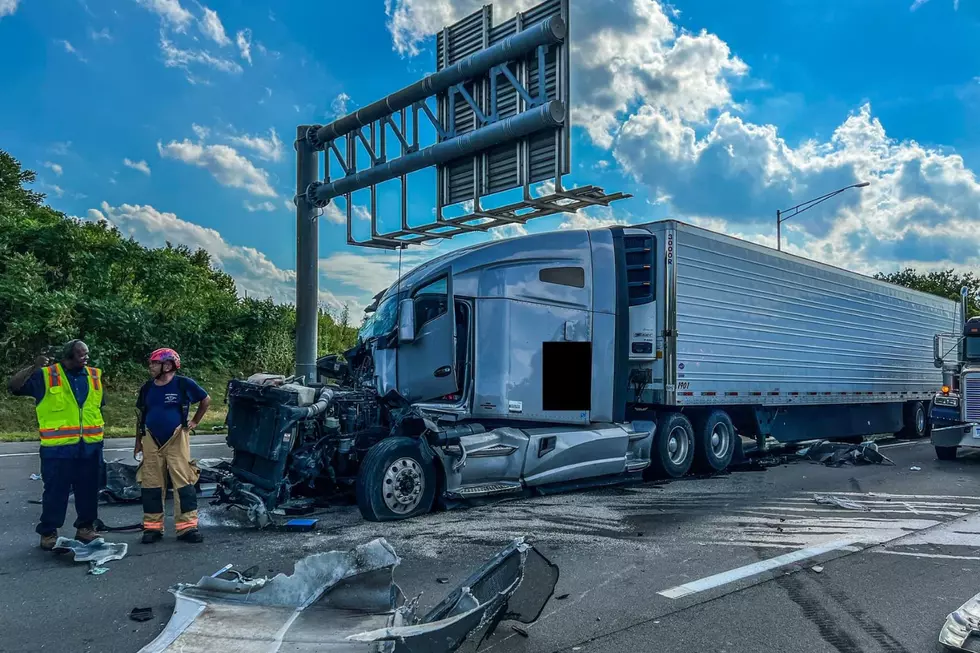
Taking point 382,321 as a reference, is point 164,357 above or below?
below

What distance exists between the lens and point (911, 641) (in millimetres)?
4051

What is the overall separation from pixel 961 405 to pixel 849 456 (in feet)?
8.24

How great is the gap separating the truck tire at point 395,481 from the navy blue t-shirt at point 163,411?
1678mm

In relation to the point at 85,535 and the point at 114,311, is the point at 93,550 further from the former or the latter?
the point at 114,311

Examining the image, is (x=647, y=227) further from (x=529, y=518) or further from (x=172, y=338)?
(x=172, y=338)

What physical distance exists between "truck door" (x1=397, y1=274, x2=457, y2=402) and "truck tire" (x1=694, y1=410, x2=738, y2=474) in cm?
445

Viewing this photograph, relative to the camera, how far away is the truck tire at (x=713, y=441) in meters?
10.4

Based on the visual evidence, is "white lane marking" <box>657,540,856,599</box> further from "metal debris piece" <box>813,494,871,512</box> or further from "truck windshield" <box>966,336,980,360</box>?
"truck windshield" <box>966,336,980,360</box>

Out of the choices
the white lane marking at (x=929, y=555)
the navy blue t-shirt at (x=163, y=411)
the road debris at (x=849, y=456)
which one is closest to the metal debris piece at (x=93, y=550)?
the navy blue t-shirt at (x=163, y=411)

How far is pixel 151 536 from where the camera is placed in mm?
6031

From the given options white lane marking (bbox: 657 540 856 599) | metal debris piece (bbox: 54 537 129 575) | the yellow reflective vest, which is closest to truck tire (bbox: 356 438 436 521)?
metal debris piece (bbox: 54 537 129 575)

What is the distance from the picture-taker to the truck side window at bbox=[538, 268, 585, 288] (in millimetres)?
8508

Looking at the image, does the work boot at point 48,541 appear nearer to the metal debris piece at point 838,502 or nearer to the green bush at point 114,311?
the metal debris piece at point 838,502

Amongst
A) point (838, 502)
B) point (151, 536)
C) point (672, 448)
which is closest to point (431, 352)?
point (151, 536)
